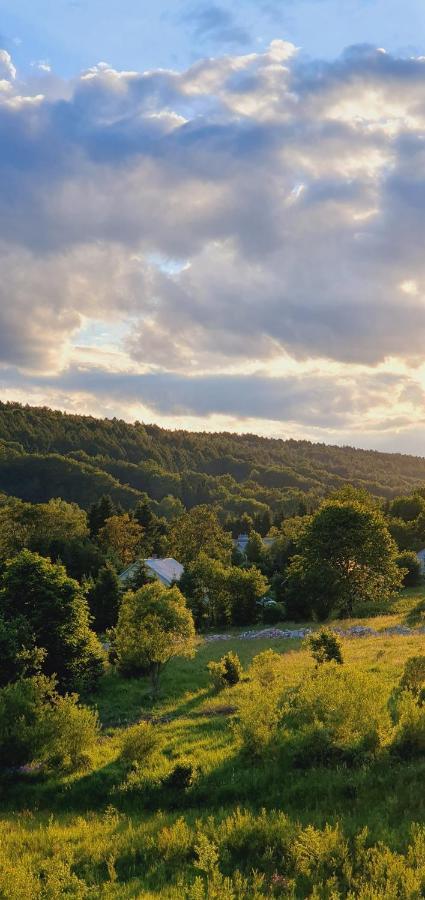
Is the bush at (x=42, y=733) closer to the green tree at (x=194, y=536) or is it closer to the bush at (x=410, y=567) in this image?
the bush at (x=410, y=567)

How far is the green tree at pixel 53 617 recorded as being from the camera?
78.1 feet

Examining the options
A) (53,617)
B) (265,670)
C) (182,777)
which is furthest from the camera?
(53,617)

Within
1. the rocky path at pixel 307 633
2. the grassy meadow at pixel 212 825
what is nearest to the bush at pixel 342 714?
the grassy meadow at pixel 212 825

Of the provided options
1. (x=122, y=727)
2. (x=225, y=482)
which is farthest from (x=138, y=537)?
(x=225, y=482)

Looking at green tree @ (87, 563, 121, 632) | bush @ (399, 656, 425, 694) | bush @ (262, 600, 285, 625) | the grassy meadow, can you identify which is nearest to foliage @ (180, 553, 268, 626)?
bush @ (262, 600, 285, 625)

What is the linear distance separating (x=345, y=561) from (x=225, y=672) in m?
24.1

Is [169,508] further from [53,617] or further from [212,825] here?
[212,825]

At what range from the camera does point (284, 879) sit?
344 inches

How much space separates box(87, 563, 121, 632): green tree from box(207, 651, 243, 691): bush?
2532 cm

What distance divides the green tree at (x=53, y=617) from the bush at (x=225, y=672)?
224 inches

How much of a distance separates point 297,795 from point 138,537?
63698mm

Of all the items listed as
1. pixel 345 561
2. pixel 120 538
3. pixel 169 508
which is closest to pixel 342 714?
pixel 345 561

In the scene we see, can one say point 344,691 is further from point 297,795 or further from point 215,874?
point 215,874

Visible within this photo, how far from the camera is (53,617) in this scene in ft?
80.7
